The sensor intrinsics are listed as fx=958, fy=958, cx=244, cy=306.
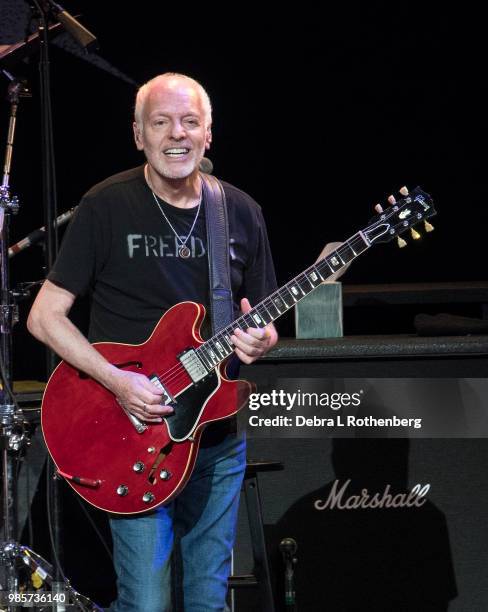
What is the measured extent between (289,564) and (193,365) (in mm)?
1335

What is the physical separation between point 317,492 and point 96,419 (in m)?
1.36

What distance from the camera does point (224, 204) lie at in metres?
3.00

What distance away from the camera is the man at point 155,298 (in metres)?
2.77

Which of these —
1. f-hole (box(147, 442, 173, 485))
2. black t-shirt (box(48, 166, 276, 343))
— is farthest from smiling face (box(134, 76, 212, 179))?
f-hole (box(147, 442, 173, 485))

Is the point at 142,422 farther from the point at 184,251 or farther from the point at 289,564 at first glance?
the point at 289,564

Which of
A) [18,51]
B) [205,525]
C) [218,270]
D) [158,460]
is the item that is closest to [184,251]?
[218,270]

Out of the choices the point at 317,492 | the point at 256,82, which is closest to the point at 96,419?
the point at 317,492

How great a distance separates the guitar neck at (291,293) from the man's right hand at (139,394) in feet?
0.78

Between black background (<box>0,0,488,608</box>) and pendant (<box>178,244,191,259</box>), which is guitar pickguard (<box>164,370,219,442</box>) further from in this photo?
black background (<box>0,0,488,608</box>)

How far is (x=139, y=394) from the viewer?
2.76 m

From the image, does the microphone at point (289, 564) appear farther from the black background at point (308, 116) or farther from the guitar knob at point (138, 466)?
the black background at point (308, 116)

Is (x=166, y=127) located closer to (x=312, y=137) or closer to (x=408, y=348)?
(x=408, y=348)

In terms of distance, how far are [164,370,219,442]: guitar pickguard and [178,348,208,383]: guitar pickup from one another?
2 cm

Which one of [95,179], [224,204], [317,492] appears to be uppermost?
[95,179]
